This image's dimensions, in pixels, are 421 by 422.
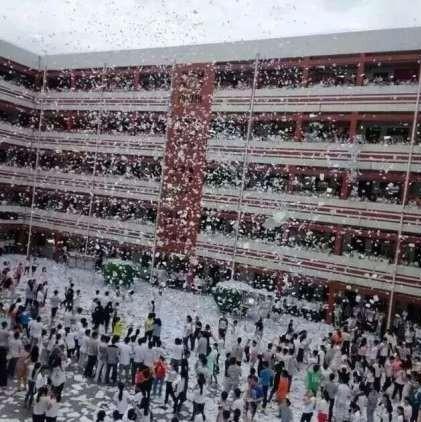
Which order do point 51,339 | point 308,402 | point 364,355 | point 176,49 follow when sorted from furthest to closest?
point 176,49 → point 364,355 → point 51,339 → point 308,402

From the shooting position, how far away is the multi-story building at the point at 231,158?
22.2 m

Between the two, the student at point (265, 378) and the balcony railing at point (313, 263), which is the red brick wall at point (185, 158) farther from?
Result: the student at point (265, 378)

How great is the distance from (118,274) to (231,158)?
7.85 meters

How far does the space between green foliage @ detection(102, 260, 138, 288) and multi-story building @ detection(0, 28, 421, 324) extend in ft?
12.3

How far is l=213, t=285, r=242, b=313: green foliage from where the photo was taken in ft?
68.8

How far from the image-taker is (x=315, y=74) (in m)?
24.5

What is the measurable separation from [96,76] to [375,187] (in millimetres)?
17641

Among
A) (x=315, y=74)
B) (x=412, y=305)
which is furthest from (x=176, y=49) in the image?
(x=412, y=305)

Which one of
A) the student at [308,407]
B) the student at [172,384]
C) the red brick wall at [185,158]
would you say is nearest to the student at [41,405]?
the student at [172,384]

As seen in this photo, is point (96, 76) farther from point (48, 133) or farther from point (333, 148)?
point (333, 148)

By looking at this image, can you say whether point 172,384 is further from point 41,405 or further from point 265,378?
point 41,405

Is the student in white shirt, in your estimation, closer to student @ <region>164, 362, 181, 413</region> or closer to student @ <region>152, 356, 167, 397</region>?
student @ <region>152, 356, 167, 397</region>

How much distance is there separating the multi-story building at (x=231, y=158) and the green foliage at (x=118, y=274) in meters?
3.76

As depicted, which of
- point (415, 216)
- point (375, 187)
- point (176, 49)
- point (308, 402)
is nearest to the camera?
point (308, 402)
